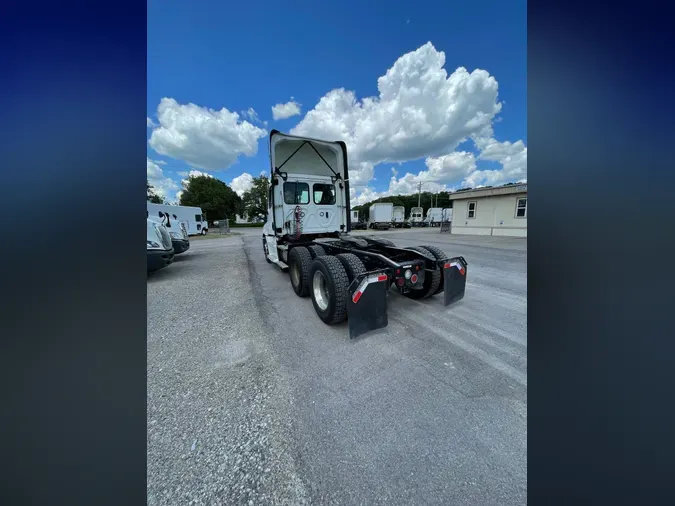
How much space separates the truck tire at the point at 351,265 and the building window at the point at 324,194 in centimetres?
286

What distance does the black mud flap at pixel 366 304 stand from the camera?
2.77 meters

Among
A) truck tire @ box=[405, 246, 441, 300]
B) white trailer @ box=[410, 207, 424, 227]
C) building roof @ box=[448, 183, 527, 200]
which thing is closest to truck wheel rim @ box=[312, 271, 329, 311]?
truck tire @ box=[405, 246, 441, 300]

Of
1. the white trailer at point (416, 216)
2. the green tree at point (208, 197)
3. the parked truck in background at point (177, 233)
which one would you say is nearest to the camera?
the parked truck in background at point (177, 233)

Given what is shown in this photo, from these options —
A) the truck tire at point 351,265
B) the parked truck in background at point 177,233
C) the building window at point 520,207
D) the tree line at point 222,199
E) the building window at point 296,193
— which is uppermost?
the tree line at point 222,199

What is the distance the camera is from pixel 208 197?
44.1m

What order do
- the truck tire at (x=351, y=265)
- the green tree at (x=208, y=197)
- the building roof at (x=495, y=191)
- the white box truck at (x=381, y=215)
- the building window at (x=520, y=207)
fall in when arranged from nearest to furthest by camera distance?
1. the truck tire at (x=351, y=265)
2. the building window at (x=520, y=207)
3. the building roof at (x=495, y=191)
4. the white box truck at (x=381, y=215)
5. the green tree at (x=208, y=197)

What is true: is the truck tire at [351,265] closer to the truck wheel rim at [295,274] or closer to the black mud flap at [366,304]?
the black mud flap at [366,304]

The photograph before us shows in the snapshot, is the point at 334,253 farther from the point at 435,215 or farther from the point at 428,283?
the point at 435,215

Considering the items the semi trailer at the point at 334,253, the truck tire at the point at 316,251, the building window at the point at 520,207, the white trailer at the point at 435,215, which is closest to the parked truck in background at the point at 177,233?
the semi trailer at the point at 334,253

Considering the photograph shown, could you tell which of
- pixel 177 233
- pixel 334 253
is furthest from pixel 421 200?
pixel 334 253
